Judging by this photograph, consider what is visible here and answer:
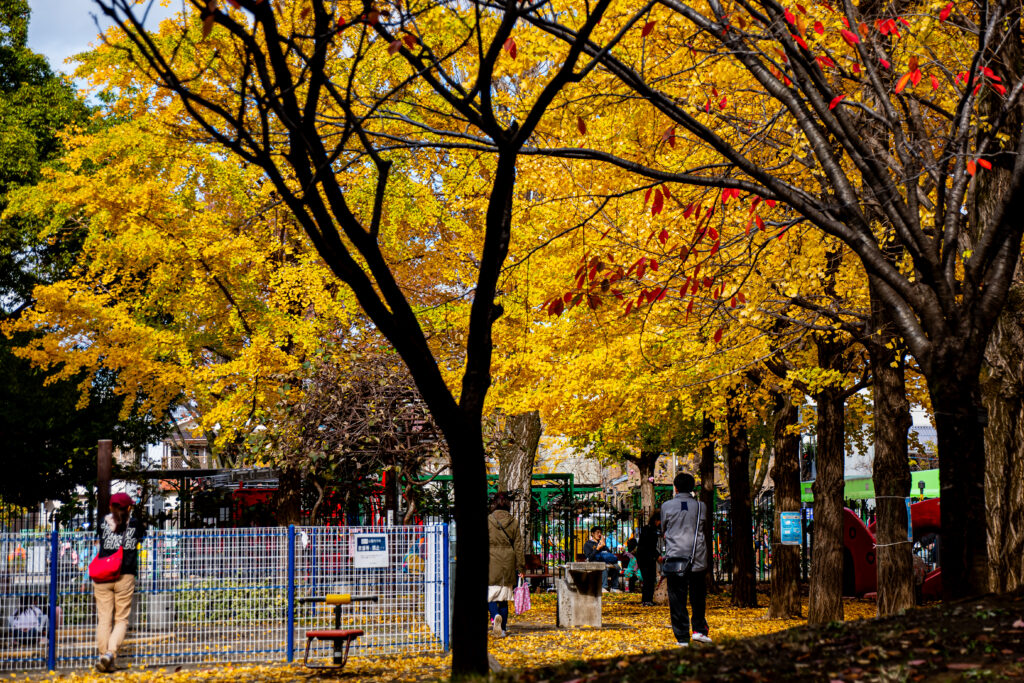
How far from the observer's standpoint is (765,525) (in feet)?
97.3

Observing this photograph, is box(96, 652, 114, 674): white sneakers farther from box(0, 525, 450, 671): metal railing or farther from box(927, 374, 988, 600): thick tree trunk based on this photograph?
box(927, 374, 988, 600): thick tree trunk

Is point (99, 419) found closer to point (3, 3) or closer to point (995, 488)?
point (3, 3)

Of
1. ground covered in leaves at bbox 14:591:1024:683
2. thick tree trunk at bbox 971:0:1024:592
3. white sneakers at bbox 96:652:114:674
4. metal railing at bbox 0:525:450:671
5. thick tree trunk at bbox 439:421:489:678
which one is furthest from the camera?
metal railing at bbox 0:525:450:671

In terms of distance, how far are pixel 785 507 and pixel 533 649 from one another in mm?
6489

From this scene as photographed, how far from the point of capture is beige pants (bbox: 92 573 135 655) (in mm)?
11859

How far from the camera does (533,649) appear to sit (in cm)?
1334

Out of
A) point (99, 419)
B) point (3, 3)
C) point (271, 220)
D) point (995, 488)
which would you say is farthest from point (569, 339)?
point (3, 3)

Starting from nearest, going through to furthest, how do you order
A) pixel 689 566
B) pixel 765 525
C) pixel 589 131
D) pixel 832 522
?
pixel 689 566 → pixel 589 131 → pixel 832 522 → pixel 765 525

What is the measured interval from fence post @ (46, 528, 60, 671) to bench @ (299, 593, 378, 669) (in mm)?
2779

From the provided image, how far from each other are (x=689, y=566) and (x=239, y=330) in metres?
10.00

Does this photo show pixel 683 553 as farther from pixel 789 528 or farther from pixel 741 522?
pixel 741 522

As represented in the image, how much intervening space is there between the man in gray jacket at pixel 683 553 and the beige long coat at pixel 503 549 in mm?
3131

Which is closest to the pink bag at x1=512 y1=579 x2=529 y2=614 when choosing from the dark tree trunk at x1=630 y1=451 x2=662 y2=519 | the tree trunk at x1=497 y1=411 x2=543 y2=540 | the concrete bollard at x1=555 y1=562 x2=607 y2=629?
the concrete bollard at x1=555 y1=562 x2=607 y2=629

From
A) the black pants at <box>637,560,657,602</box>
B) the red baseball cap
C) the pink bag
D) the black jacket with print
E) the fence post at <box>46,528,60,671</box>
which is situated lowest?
the black pants at <box>637,560,657,602</box>
